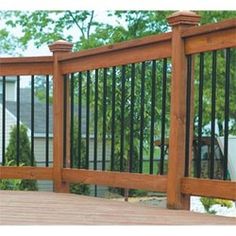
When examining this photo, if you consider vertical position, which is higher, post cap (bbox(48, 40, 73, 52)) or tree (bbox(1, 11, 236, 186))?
tree (bbox(1, 11, 236, 186))

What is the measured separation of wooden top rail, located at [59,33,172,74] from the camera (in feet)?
8.65

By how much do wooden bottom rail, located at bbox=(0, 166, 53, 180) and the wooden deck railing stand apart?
0.21 feet

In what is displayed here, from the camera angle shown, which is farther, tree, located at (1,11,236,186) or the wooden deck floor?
tree, located at (1,11,236,186)

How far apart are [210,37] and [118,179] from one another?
40.3 inches

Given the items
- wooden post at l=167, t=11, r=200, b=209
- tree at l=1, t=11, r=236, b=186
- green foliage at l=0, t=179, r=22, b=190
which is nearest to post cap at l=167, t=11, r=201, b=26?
wooden post at l=167, t=11, r=200, b=209

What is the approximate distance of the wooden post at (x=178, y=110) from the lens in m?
2.49

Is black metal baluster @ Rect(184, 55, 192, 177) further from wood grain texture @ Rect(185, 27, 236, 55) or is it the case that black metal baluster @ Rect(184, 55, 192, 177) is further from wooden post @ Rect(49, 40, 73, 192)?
wooden post @ Rect(49, 40, 73, 192)

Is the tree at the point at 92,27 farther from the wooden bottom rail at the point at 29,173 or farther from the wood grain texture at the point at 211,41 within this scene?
the wood grain texture at the point at 211,41

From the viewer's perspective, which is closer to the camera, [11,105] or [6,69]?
[6,69]
